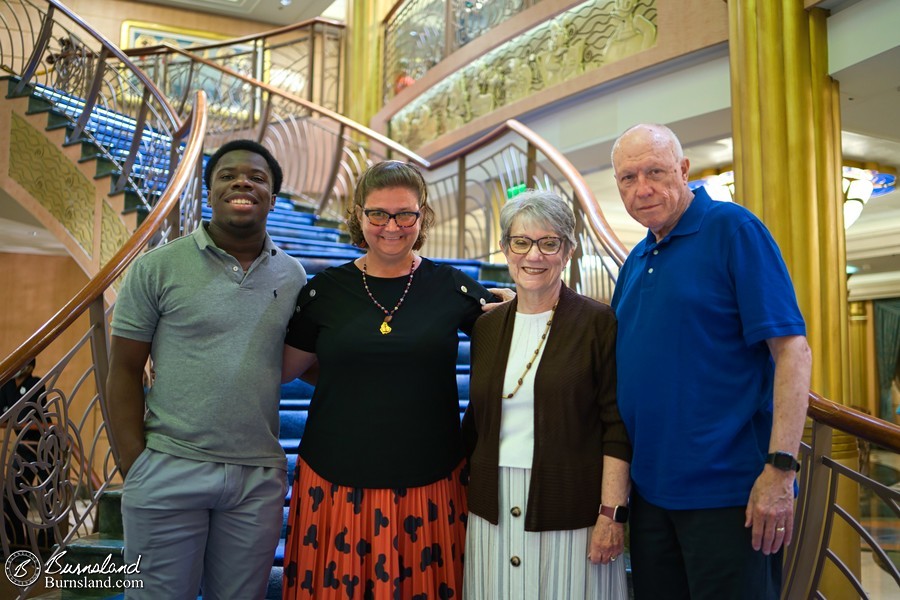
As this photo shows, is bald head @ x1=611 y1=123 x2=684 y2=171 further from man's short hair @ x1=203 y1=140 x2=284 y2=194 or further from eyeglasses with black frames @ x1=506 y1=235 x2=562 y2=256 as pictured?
man's short hair @ x1=203 y1=140 x2=284 y2=194

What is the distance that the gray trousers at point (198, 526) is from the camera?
5.57 ft

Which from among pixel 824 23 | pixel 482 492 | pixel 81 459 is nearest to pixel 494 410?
pixel 482 492

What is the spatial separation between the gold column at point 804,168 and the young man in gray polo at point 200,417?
3464 millimetres

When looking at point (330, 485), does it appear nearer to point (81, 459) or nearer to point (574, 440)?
point (574, 440)

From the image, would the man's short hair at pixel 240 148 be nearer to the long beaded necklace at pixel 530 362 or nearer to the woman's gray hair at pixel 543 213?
the woman's gray hair at pixel 543 213

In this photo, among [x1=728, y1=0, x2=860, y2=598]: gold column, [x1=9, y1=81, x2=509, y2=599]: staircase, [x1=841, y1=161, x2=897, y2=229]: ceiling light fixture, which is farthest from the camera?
[x1=841, y1=161, x2=897, y2=229]: ceiling light fixture

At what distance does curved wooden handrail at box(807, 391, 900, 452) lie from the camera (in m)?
1.71

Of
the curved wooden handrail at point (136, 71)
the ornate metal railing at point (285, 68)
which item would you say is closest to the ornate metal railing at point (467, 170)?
the ornate metal railing at point (285, 68)

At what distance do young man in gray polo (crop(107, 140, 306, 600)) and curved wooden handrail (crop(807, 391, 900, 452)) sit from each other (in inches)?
56.3

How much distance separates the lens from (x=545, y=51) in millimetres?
6414

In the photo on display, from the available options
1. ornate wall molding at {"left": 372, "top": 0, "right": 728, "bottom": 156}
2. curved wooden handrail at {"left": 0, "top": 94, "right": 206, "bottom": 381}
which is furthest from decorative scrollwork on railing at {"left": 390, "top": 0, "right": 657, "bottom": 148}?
curved wooden handrail at {"left": 0, "top": 94, "right": 206, "bottom": 381}

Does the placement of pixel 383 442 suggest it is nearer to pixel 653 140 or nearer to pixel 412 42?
pixel 653 140

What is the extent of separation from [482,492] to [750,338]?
71 cm

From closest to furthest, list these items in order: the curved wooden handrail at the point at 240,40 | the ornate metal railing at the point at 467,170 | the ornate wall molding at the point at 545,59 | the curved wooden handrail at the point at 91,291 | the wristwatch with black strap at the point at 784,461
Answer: the wristwatch with black strap at the point at 784,461 < the curved wooden handrail at the point at 91,291 < the ornate metal railing at the point at 467,170 < the ornate wall molding at the point at 545,59 < the curved wooden handrail at the point at 240,40
